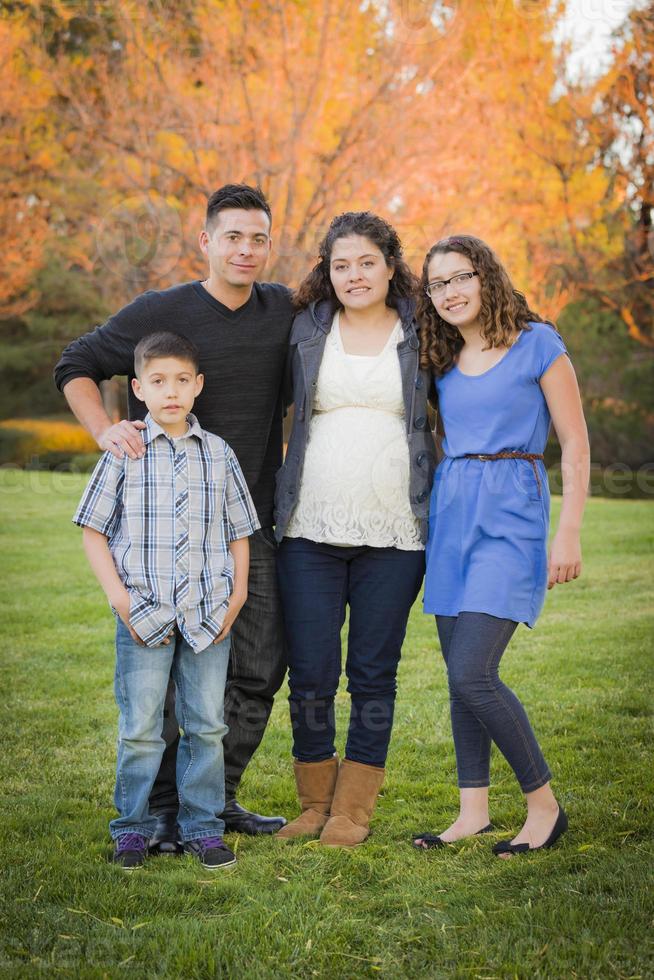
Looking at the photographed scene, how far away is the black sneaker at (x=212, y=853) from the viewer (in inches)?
117

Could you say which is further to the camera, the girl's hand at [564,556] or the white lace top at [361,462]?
the white lace top at [361,462]

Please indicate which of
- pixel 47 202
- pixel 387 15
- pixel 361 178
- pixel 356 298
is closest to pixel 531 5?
pixel 387 15

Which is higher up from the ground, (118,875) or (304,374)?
(304,374)

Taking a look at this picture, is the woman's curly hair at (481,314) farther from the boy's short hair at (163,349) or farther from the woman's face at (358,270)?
the boy's short hair at (163,349)

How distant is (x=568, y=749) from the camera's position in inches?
160

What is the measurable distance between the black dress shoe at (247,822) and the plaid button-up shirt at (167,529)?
747 millimetres

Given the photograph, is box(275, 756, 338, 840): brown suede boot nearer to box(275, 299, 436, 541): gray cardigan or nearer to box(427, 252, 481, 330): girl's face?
box(275, 299, 436, 541): gray cardigan

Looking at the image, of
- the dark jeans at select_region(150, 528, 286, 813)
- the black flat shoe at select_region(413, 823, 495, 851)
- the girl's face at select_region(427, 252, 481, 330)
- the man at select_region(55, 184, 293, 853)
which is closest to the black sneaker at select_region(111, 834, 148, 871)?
the man at select_region(55, 184, 293, 853)

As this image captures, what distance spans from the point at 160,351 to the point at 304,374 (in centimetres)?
46

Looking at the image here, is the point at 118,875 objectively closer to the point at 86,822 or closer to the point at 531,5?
the point at 86,822

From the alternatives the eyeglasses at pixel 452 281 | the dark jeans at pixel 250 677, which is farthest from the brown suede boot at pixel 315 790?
the eyeglasses at pixel 452 281

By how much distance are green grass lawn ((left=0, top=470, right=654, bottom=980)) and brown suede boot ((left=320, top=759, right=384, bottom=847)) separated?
9 cm

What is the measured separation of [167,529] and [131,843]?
3.04 ft

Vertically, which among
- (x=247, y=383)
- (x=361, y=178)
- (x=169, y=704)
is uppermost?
(x=361, y=178)
